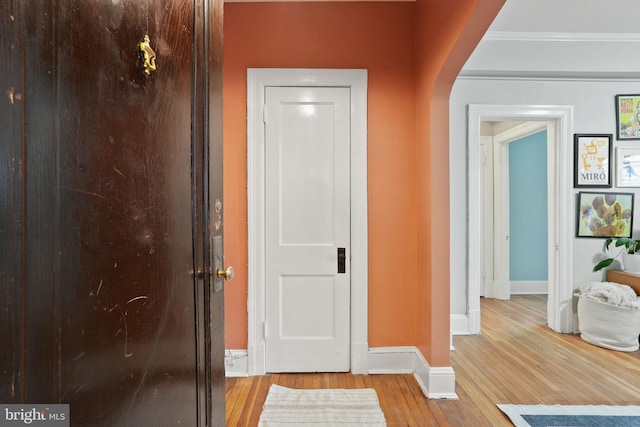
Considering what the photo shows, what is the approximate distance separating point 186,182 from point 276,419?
5.16 ft

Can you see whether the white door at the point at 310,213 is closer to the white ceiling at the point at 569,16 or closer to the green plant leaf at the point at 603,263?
the white ceiling at the point at 569,16

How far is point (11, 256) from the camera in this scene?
0.40 metres

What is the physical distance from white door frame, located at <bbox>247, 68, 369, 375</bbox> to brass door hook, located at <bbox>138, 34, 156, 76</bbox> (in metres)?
1.60

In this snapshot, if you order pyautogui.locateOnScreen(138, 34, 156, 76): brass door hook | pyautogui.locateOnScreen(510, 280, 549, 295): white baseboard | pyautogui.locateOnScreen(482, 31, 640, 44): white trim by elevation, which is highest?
pyautogui.locateOnScreen(482, 31, 640, 44): white trim

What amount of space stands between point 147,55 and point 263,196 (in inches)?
64.7

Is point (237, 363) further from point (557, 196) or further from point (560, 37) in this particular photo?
point (560, 37)

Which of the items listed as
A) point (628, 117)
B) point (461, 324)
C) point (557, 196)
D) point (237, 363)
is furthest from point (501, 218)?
point (237, 363)

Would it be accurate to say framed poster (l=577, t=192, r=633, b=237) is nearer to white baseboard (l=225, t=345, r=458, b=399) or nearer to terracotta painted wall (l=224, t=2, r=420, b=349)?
terracotta painted wall (l=224, t=2, r=420, b=349)

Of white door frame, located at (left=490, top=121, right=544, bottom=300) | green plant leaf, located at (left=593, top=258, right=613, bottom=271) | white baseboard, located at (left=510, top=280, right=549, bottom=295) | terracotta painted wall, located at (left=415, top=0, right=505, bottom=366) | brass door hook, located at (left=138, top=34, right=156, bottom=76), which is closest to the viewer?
brass door hook, located at (left=138, top=34, right=156, bottom=76)

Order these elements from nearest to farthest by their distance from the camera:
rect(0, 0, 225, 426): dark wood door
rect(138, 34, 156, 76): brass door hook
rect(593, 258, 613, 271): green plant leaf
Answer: rect(0, 0, 225, 426): dark wood door, rect(138, 34, 156, 76): brass door hook, rect(593, 258, 613, 271): green plant leaf

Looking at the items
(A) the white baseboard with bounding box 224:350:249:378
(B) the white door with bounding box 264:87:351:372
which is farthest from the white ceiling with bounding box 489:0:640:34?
(A) the white baseboard with bounding box 224:350:249:378

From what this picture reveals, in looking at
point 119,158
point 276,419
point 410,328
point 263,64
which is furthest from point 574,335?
point 119,158

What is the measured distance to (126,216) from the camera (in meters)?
0.61

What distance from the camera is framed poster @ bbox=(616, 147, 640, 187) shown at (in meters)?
3.06
